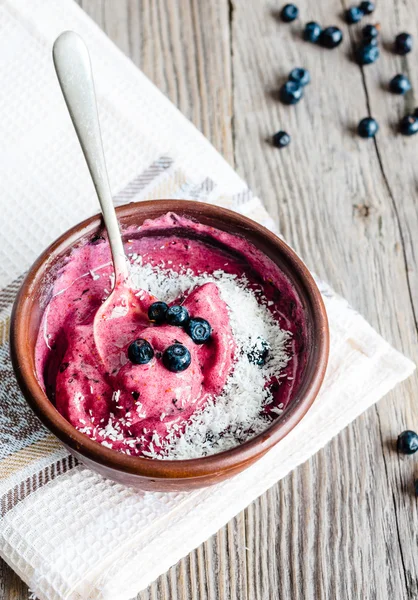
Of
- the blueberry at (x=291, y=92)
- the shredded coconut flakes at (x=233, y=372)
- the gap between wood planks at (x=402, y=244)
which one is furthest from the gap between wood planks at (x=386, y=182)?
the shredded coconut flakes at (x=233, y=372)

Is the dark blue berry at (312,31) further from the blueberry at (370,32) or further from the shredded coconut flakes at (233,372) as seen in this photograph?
the shredded coconut flakes at (233,372)

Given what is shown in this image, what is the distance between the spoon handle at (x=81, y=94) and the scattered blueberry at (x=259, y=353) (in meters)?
0.49

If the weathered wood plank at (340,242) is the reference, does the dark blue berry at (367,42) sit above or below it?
above

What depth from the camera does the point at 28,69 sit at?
7.30ft

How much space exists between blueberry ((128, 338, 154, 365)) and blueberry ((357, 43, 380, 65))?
56.6 inches

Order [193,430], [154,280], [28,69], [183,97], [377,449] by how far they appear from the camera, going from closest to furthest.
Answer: [193,430], [154,280], [377,449], [28,69], [183,97]

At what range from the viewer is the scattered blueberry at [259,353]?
1.69 m

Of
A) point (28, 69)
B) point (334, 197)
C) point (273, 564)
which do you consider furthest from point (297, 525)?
point (28, 69)

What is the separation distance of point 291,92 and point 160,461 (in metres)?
1.40

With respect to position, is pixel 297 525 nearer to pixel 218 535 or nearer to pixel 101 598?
pixel 218 535

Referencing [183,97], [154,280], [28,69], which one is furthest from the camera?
[183,97]

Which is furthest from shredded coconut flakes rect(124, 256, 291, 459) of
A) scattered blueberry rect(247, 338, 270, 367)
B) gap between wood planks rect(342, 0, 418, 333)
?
gap between wood planks rect(342, 0, 418, 333)

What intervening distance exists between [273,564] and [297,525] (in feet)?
0.38

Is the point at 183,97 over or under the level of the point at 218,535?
over
